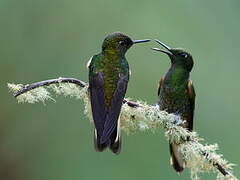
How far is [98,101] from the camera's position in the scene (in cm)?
285

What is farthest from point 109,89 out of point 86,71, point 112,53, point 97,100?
point 86,71

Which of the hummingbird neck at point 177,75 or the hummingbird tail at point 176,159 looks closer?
the hummingbird tail at point 176,159

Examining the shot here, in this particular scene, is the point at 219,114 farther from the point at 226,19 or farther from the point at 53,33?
the point at 53,33

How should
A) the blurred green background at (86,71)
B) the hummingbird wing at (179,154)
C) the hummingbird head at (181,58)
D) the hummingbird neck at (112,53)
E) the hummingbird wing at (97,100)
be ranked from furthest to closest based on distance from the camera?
the blurred green background at (86,71)
the hummingbird head at (181,58)
the hummingbird wing at (179,154)
the hummingbird neck at (112,53)
the hummingbird wing at (97,100)

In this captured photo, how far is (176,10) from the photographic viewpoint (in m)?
6.54

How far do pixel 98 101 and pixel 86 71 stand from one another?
256 centimetres

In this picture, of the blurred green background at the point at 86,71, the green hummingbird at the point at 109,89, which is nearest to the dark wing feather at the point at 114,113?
the green hummingbird at the point at 109,89

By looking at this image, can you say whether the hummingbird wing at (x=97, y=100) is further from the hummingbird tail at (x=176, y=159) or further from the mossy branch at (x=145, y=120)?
the hummingbird tail at (x=176, y=159)

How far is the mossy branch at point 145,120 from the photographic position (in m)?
2.73

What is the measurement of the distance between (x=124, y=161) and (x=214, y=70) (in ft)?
4.13

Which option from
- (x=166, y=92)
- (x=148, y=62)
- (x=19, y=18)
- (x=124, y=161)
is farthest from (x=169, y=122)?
(x=19, y=18)

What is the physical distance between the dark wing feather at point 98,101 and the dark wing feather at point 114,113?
0.06 ft

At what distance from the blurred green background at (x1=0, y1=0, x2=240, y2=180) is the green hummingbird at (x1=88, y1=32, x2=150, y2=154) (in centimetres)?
201

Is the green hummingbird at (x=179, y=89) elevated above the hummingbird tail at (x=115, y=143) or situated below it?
above
